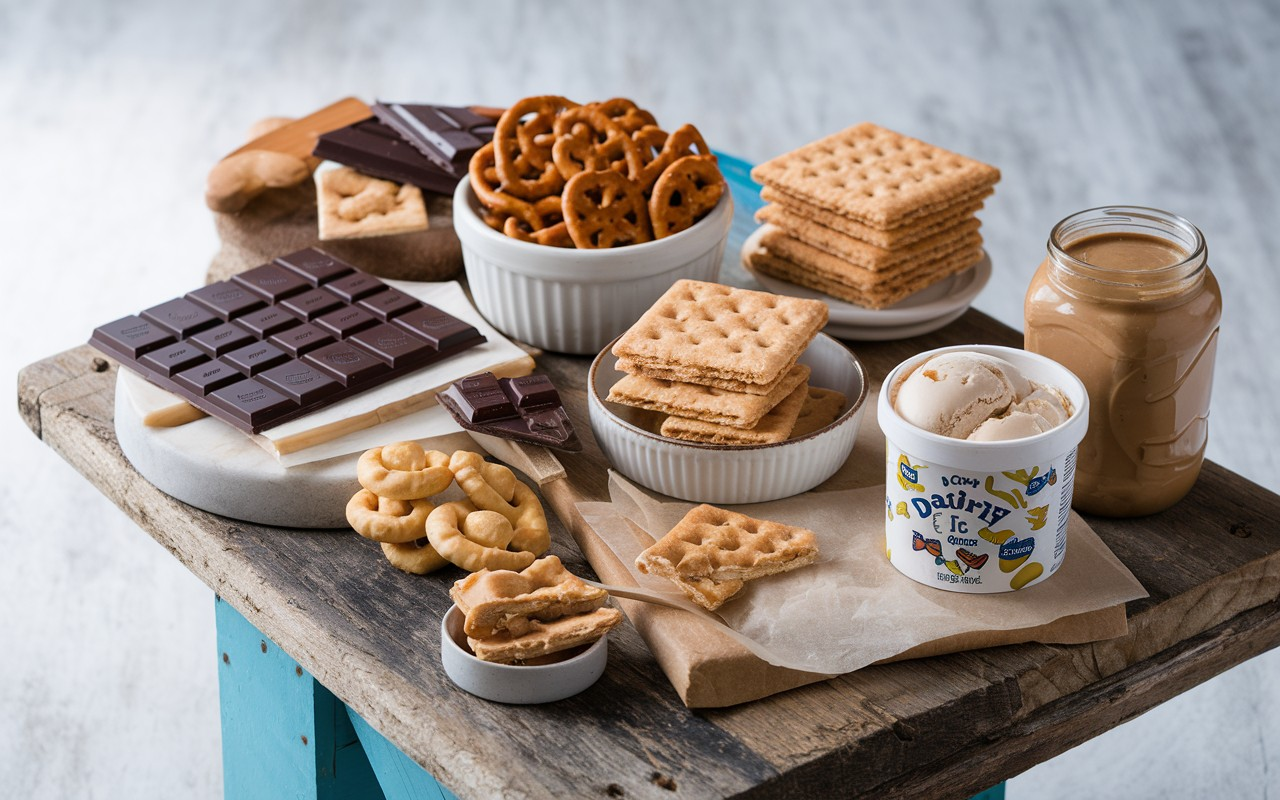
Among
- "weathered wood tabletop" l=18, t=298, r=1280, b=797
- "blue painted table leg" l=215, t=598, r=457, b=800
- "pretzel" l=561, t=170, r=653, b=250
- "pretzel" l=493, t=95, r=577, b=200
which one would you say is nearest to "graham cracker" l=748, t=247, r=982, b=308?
"pretzel" l=561, t=170, r=653, b=250

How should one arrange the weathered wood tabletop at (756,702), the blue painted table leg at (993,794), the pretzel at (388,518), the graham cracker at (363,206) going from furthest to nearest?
1. the graham cracker at (363,206)
2. the blue painted table leg at (993,794)
3. the pretzel at (388,518)
4. the weathered wood tabletop at (756,702)

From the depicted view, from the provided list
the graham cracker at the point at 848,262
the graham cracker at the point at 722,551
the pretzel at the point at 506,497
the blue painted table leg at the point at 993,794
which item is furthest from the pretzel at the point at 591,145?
the blue painted table leg at the point at 993,794

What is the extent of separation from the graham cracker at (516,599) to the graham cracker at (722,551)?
0.25ft

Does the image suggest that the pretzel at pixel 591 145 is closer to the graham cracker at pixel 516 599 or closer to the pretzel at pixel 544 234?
the pretzel at pixel 544 234

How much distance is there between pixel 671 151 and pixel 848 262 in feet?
0.92

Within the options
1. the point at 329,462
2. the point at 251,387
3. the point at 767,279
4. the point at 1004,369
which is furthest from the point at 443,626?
the point at 767,279

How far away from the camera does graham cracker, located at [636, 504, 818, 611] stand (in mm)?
1381

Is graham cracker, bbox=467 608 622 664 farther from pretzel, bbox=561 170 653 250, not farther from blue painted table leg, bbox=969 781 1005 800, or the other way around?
blue painted table leg, bbox=969 781 1005 800

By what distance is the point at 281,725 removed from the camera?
1.71 m

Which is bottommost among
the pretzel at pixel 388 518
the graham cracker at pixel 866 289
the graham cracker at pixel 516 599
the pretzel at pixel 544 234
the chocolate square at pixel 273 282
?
the graham cracker at pixel 866 289

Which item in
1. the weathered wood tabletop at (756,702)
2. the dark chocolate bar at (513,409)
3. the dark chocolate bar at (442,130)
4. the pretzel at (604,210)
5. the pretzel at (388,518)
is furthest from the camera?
the dark chocolate bar at (442,130)

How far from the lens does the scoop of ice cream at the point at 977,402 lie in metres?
1.35

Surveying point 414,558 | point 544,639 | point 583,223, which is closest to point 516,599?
point 544,639

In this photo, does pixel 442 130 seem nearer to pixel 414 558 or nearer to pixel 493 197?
pixel 493 197
